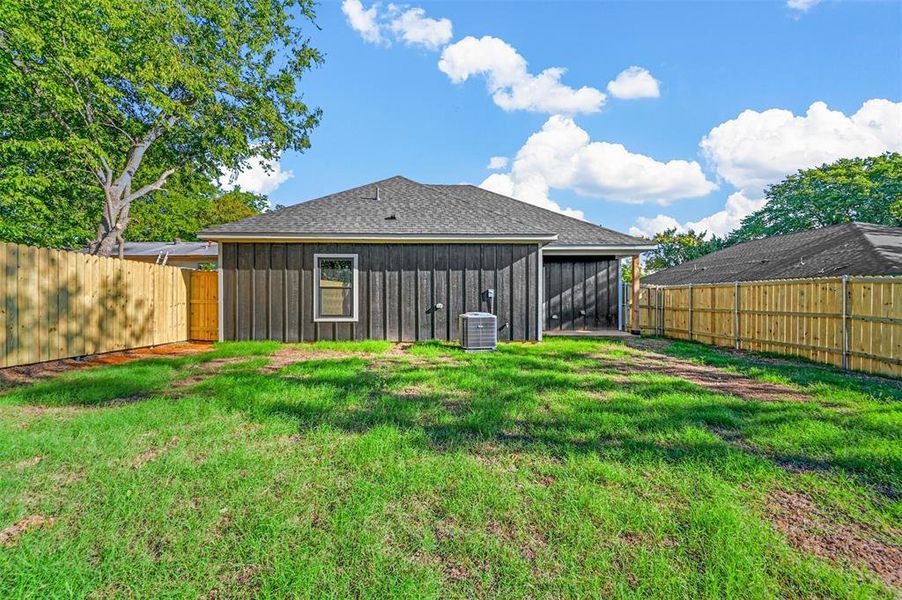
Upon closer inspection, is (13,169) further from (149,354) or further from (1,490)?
(1,490)

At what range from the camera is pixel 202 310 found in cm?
1020

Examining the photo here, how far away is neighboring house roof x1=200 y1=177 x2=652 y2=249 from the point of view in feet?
30.2

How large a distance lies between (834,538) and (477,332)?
21.0ft

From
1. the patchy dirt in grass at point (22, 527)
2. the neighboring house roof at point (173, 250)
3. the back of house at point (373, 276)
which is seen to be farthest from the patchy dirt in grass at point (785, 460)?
the neighboring house roof at point (173, 250)

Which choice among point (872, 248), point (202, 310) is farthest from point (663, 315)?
point (202, 310)

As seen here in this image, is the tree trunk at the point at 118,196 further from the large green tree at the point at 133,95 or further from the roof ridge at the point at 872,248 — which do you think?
the roof ridge at the point at 872,248

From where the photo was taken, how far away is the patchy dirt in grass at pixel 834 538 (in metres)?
1.92

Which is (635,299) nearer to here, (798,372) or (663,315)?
(663,315)

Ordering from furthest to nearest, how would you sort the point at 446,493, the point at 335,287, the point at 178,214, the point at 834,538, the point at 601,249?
the point at 178,214
the point at 601,249
the point at 335,287
the point at 446,493
the point at 834,538

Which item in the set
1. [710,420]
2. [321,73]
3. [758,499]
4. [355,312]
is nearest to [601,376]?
[710,420]

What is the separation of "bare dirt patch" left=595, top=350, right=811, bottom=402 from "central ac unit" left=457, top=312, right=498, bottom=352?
2.17 meters

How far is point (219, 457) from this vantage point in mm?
2912

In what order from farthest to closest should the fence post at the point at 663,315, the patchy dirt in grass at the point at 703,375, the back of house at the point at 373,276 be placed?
the fence post at the point at 663,315
the back of house at the point at 373,276
the patchy dirt in grass at the point at 703,375

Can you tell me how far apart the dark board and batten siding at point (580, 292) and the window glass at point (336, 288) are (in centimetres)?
573
